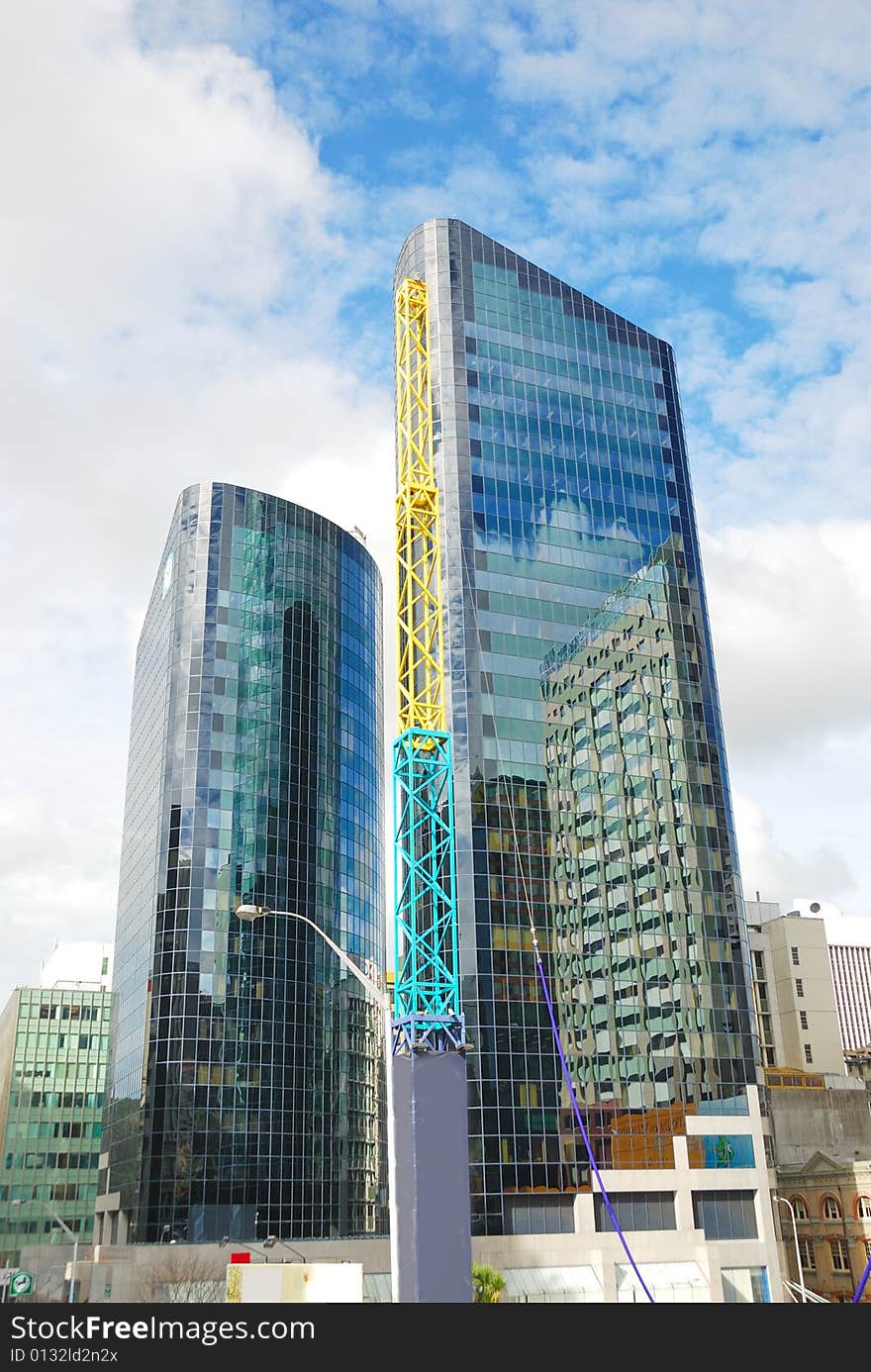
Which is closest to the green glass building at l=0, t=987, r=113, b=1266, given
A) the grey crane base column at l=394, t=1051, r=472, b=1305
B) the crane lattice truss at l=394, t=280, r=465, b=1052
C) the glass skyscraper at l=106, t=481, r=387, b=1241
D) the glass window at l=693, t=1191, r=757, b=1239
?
the glass skyscraper at l=106, t=481, r=387, b=1241

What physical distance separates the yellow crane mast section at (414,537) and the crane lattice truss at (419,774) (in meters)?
0.09

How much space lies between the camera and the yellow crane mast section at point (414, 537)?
2918 inches

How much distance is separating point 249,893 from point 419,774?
6384 centimetres

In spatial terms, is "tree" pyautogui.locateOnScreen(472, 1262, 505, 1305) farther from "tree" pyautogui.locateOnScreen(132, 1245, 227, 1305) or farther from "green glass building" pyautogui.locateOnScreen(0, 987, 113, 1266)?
"green glass building" pyautogui.locateOnScreen(0, 987, 113, 1266)

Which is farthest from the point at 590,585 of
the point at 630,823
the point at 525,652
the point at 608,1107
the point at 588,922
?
the point at 608,1107

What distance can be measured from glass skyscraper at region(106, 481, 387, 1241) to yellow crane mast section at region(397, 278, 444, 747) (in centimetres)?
4206

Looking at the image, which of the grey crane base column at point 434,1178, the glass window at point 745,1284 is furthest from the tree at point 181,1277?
the grey crane base column at point 434,1178

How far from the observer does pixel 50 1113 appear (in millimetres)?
165375

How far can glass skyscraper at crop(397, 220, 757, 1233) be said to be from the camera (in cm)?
8762

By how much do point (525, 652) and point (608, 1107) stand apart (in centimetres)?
3681

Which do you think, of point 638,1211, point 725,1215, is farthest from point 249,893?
point 725,1215

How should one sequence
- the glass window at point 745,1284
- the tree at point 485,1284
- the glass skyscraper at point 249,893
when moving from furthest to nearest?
the glass skyscraper at point 249,893, the glass window at point 745,1284, the tree at point 485,1284

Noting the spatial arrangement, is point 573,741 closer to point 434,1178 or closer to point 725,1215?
point 725,1215

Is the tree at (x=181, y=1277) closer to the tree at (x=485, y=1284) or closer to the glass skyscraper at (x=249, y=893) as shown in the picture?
the glass skyscraper at (x=249, y=893)
